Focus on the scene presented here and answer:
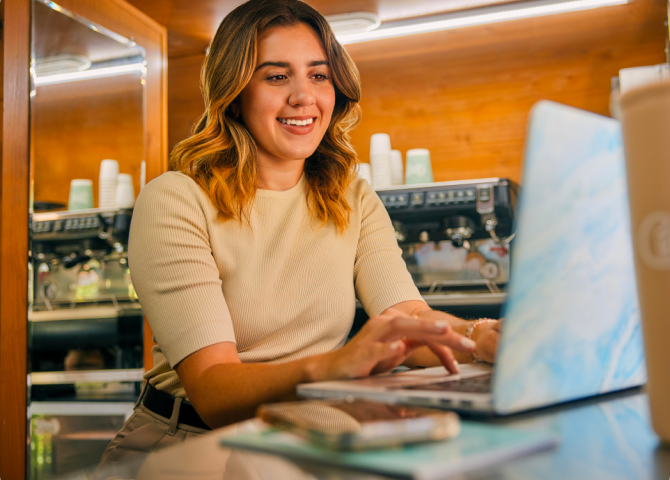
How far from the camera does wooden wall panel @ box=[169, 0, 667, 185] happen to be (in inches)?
97.7

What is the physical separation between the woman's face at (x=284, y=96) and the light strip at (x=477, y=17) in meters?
1.40

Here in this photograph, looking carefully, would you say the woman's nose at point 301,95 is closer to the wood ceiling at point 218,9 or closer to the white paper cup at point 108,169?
the wood ceiling at point 218,9

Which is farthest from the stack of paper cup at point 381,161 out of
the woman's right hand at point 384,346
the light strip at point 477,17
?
the woman's right hand at point 384,346

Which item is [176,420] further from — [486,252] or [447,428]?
[486,252]

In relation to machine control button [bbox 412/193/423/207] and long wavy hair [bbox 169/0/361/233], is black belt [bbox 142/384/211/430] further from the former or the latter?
machine control button [bbox 412/193/423/207]

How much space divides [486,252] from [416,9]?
1.04 metres

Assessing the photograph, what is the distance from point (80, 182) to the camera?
2506mm

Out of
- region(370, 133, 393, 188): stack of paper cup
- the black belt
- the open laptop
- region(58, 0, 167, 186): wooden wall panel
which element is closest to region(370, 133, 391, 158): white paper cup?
region(370, 133, 393, 188): stack of paper cup

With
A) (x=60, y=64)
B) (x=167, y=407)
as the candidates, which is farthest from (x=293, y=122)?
(x=60, y=64)

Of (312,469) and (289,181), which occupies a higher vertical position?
(289,181)

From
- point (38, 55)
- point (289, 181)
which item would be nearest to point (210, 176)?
point (289, 181)

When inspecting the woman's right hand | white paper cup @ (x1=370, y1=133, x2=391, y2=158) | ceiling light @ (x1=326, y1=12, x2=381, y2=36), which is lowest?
the woman's right hand

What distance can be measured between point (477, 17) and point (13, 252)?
78.6 inches

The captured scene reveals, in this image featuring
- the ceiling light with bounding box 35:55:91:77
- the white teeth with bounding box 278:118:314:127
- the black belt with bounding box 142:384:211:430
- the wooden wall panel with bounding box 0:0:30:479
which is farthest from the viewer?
the ceiling light with bounding box 35:55:91:77
